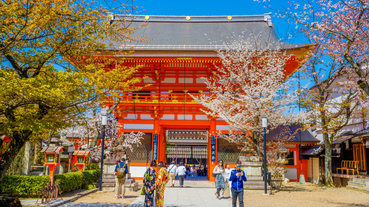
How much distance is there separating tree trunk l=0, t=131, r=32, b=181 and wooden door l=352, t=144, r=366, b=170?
1925 cm

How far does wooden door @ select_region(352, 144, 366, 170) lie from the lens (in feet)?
59.5

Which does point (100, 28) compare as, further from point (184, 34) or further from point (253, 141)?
point (184, 34)

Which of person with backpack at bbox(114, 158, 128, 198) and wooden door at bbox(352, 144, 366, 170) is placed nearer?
person with backpack at bbox(114, 158, 128, 198)

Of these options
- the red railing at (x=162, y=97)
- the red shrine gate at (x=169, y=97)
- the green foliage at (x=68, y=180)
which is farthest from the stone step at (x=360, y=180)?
the green foliage at (x=68, y=180)

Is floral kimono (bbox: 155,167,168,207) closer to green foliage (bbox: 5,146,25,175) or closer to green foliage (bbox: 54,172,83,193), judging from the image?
green foliage (bbox: 54,172,83,193)

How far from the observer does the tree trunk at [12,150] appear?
678cm

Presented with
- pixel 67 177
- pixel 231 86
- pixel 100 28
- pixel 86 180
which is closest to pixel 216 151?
pixel 231 86

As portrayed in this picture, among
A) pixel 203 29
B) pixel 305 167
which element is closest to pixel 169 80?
pixel 203 29

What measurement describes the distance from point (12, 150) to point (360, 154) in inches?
779

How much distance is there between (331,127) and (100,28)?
15.4 meters

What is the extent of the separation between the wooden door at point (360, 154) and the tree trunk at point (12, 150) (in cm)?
1925

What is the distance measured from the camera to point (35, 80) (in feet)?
20.6

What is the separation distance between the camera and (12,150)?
272 inches

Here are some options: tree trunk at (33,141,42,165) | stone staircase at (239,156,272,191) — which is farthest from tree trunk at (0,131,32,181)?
tree trunk at (33,141,42,165)
